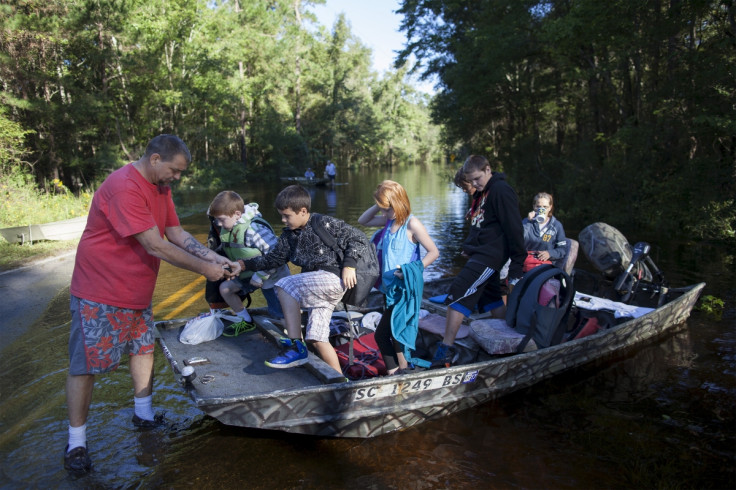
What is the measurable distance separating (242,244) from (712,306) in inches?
Answer: 282

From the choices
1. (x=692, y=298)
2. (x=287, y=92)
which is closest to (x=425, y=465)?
(x=692, y=298)

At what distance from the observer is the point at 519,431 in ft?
16.4

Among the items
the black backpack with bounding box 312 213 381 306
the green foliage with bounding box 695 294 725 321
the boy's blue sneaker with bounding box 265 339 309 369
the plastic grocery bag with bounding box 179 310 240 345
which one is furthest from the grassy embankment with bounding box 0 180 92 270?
the green foliage with bounding box 695 294 725 321

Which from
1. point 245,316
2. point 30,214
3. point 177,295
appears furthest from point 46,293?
point 30,214

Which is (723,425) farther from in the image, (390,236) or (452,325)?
(390,236)

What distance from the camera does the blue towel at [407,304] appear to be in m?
4.90

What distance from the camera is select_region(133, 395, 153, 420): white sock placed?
185 inches

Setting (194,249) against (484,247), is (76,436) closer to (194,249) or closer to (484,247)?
(194,249)

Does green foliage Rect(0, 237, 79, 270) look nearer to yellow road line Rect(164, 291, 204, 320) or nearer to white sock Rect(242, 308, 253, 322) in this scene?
yellow road line Rect(164, 291, 204, 320)

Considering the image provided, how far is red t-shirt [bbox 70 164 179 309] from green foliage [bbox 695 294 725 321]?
7852 millimetres

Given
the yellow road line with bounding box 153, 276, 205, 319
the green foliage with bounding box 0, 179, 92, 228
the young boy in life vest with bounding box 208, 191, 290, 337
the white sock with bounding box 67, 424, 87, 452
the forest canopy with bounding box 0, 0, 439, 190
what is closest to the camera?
the white sock with bounding box 67, 424, 87, 452

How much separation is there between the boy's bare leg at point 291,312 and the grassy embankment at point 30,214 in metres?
8.94

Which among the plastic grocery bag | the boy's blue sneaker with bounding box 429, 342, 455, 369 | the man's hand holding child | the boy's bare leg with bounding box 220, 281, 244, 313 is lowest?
the boy's blue sneaker with bounding box 429, 342, 455, 369

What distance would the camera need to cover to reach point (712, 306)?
27.0 ft
